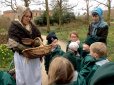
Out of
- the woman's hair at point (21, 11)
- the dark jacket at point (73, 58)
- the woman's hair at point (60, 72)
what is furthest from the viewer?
the dark jacket at point (73, 58)

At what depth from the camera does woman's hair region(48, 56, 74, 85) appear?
3.24 m

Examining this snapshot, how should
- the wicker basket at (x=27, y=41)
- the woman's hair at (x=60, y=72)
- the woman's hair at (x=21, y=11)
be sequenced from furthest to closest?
the wicker basket at (x=27, y=41)
the woman's hair at (x=21, y=11)
the woman's hair at (x=60, y=72)

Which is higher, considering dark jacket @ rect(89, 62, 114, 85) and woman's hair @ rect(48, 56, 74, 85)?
dark jacket @ rect(89, 62, 114, 85)

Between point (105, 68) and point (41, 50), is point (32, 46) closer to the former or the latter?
point (41, 50)

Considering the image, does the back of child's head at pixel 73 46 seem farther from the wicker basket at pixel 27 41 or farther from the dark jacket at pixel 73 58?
the wicker basket at pixel 27 41

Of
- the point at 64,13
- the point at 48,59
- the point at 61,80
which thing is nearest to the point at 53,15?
the point at 64,13

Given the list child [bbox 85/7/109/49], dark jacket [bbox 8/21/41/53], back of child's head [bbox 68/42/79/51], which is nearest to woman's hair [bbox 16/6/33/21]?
dark jacket [bbox 8/21/41/53]

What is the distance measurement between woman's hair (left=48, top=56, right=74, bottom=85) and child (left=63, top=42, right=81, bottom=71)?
9.47ft

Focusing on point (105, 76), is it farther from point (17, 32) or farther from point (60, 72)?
point (17, 32)

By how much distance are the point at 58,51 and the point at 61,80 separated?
383cm

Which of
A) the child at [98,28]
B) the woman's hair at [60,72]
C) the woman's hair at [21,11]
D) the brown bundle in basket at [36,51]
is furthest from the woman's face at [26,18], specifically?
the woman's hair at [60,72]

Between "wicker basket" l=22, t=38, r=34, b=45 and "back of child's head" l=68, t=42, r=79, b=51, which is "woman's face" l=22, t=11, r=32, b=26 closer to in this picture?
"wicker basket" l=22, t=38, r=34, b=45

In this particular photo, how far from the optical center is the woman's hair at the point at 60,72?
128 inches

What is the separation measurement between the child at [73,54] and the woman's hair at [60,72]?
2888 mm
